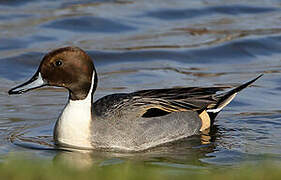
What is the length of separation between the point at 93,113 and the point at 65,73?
20.2 inches

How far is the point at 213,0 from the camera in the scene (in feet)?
51.1

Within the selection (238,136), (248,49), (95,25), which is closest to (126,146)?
(238,136)

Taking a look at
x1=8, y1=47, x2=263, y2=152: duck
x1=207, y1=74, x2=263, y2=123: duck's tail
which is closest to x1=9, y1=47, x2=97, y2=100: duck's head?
x1=8, y1=47, x2=263, y2=152: duck

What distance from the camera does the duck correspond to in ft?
25.5

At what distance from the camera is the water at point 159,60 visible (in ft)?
26.3

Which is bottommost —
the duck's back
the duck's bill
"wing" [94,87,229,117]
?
the duck's back

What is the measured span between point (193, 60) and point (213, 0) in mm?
3608

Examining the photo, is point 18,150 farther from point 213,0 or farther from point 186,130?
point 213,0

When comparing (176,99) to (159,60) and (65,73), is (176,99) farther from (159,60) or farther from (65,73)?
(159,60)

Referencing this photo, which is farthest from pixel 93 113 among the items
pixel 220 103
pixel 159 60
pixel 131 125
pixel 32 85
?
pixel 159 60

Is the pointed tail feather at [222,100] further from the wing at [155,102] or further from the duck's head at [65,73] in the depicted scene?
the duck's head at [65,73]

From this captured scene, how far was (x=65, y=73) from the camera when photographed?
25.5ft

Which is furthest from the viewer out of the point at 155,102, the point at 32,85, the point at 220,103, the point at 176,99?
the point at 220,103

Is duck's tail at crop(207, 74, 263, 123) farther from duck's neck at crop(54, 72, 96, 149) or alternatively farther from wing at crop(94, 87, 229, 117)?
duck's neck at crop(54, 72, 96, 149)
